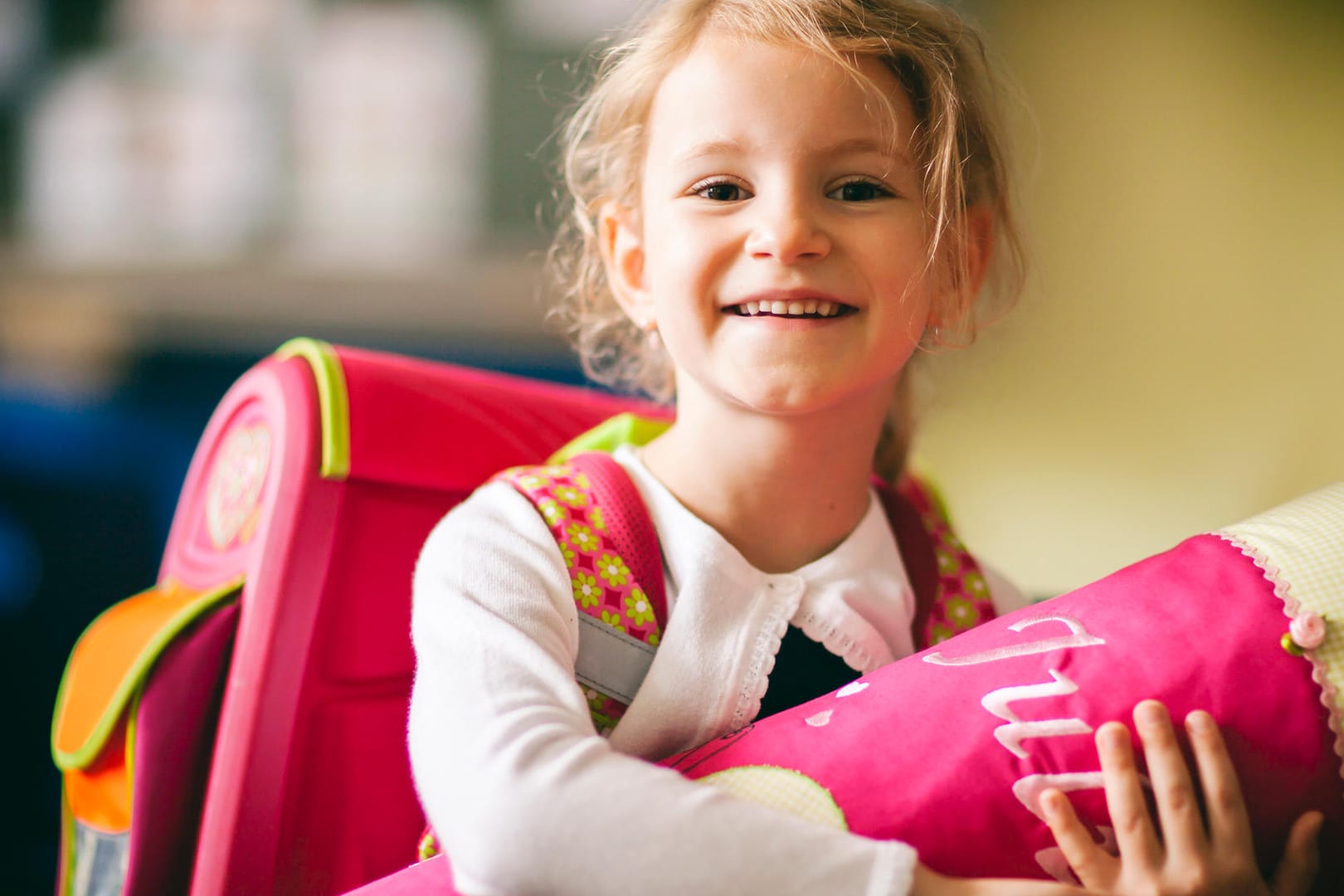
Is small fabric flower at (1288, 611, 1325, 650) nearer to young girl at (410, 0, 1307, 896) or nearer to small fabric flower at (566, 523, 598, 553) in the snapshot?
young girl at (410, 0, 1307, 896)

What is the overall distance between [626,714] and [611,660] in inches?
1.2

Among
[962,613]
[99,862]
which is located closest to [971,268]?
[962,613]

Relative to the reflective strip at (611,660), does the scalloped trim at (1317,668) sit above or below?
above

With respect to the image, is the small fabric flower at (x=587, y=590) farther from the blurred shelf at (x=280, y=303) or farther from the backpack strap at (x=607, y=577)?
the blurred shelf at (x=280, y=303)

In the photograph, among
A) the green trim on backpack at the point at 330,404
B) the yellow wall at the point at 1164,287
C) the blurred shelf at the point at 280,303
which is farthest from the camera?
the blurred shelf at the point at 280,303

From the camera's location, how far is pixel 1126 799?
490mm

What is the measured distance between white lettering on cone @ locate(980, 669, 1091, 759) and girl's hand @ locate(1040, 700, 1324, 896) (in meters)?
0.01

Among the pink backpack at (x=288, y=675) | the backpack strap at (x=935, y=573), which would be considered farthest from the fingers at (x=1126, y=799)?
the pink backpack at (x=288, y=675)

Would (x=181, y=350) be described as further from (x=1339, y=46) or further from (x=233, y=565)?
(x=1339, y=46)

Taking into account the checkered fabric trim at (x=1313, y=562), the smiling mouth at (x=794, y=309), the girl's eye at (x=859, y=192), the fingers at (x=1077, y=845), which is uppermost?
the girl's eye at (x=859, y=192)

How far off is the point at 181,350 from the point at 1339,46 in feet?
6.84

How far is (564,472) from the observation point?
67 centimetres

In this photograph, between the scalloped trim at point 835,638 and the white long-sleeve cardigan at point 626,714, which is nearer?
the white long-sleeve cardigan at point 626,714

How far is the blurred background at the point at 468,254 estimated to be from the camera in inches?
62.9
